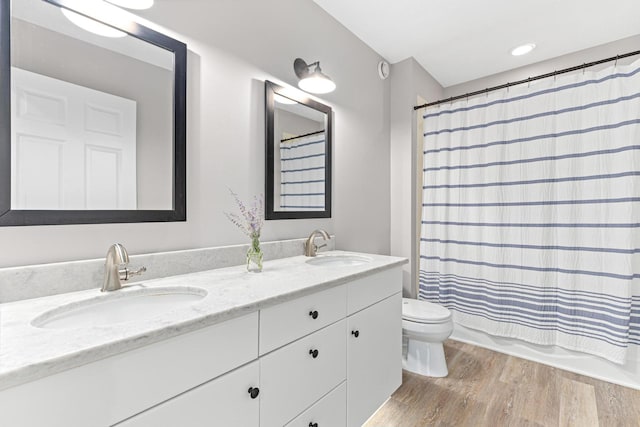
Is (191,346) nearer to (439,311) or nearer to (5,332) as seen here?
(5,332)

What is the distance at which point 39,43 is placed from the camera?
3.08ft

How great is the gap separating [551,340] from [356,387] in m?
1.61

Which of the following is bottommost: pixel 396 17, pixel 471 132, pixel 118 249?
pixel 118 249

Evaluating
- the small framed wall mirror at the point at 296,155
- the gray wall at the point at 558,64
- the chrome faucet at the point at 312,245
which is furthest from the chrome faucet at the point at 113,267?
the gray wall at the point at 558,64

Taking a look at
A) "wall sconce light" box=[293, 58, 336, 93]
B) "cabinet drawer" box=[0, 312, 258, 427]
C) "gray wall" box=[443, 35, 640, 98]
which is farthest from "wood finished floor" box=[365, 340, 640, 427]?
"gray wall" box=[443, 35, 640, 98]

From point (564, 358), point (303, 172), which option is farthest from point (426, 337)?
point (303, 172)

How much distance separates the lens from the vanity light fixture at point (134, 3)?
1.08m

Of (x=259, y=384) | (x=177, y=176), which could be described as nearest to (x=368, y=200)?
(x=177, y=176)

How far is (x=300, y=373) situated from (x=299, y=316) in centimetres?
21

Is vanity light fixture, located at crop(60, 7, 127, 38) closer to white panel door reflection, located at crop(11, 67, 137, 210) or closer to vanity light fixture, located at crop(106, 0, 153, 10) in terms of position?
vanity light fixture, located at crop(106, 0, 153, 10)

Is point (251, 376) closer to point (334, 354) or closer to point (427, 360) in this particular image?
point (334, 354)

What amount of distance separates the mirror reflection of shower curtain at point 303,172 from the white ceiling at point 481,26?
0.92 m

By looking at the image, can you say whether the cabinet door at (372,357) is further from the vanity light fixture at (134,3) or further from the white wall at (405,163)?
the vanity light fixture at (134,3)

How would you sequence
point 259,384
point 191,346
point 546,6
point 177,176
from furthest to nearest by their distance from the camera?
point 546,6 → point 177,176 → point 259,384 → point 191,346
